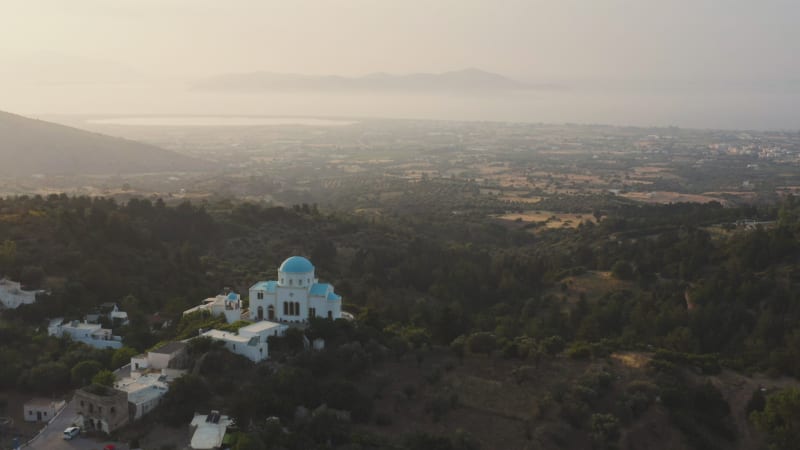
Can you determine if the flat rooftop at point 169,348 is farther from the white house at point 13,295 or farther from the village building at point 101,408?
the white house at point 13,295

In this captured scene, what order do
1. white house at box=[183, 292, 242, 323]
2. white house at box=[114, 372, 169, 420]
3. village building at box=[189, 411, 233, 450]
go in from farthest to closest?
white house at box=[183, 292, 242, 323] → white house at box=[114, 372, 169, 420] → village building at box=[189, 411, 233, 450]

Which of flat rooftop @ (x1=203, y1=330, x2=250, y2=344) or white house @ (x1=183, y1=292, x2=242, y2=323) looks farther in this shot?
white house @ (x1=183, y1=292, x2=242, y2=323)

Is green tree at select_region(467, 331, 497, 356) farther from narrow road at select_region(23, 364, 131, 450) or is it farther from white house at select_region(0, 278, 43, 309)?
white house at select_region(0, 278, 43, 309)

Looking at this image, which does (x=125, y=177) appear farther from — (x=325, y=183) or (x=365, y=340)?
(x=365, y=340)

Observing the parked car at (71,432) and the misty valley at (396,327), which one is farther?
the misty valley at (396,327)

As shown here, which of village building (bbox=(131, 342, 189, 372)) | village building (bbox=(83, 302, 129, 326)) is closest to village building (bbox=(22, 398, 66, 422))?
village building (bbox=(131, 342, 189, 372))

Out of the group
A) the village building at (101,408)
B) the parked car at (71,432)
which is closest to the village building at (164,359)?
the village building at (101,408)
